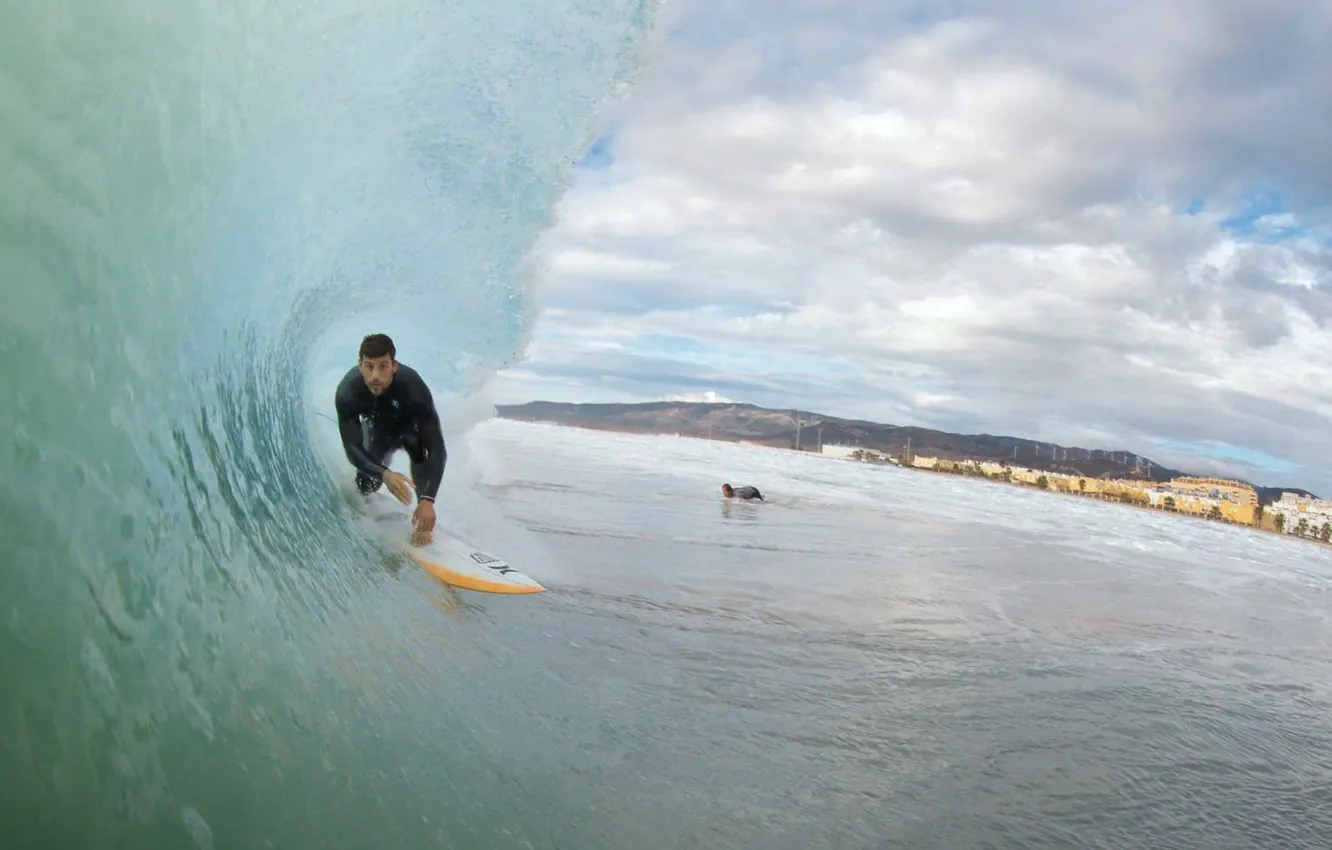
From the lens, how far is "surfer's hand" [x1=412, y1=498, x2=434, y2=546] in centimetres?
598

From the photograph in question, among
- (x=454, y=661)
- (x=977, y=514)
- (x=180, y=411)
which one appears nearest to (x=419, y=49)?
→ (x=180, y=411)

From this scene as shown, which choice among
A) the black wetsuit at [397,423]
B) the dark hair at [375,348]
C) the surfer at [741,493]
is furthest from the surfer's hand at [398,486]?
the surfer at [741,493]

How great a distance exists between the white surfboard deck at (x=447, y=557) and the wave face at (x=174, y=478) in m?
0.47

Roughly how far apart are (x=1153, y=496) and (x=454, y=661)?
3402 inches

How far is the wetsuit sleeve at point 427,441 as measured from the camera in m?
5.84

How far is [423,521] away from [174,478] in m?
2.99

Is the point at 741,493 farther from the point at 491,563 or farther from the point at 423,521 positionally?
the point at 423,521

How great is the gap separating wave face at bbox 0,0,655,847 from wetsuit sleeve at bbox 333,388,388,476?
0.34m

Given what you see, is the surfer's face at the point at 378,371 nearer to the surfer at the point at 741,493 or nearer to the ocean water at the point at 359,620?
the ocean water at the point at 359,620

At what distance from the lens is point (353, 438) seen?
598 centimetres

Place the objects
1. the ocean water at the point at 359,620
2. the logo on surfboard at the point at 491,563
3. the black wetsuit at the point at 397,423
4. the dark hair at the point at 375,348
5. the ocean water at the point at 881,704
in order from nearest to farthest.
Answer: the ocean water at the point at 359,620
the ocean water at the point at 881,704
the dark hair at the point at 375,348
the black wetsuit at the point at 397,423
the logo on surfboard at the point at 491,563

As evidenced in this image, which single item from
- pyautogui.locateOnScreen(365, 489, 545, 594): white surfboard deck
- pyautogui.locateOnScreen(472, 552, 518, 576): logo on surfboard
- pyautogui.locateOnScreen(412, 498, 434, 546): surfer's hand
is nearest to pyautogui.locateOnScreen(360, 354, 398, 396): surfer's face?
pyautogui.locateOnScreen(412, 498, 434, 546): surfer's hand

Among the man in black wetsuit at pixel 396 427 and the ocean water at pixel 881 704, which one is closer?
the ocean water at pixel 881 704

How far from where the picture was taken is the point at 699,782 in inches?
138
